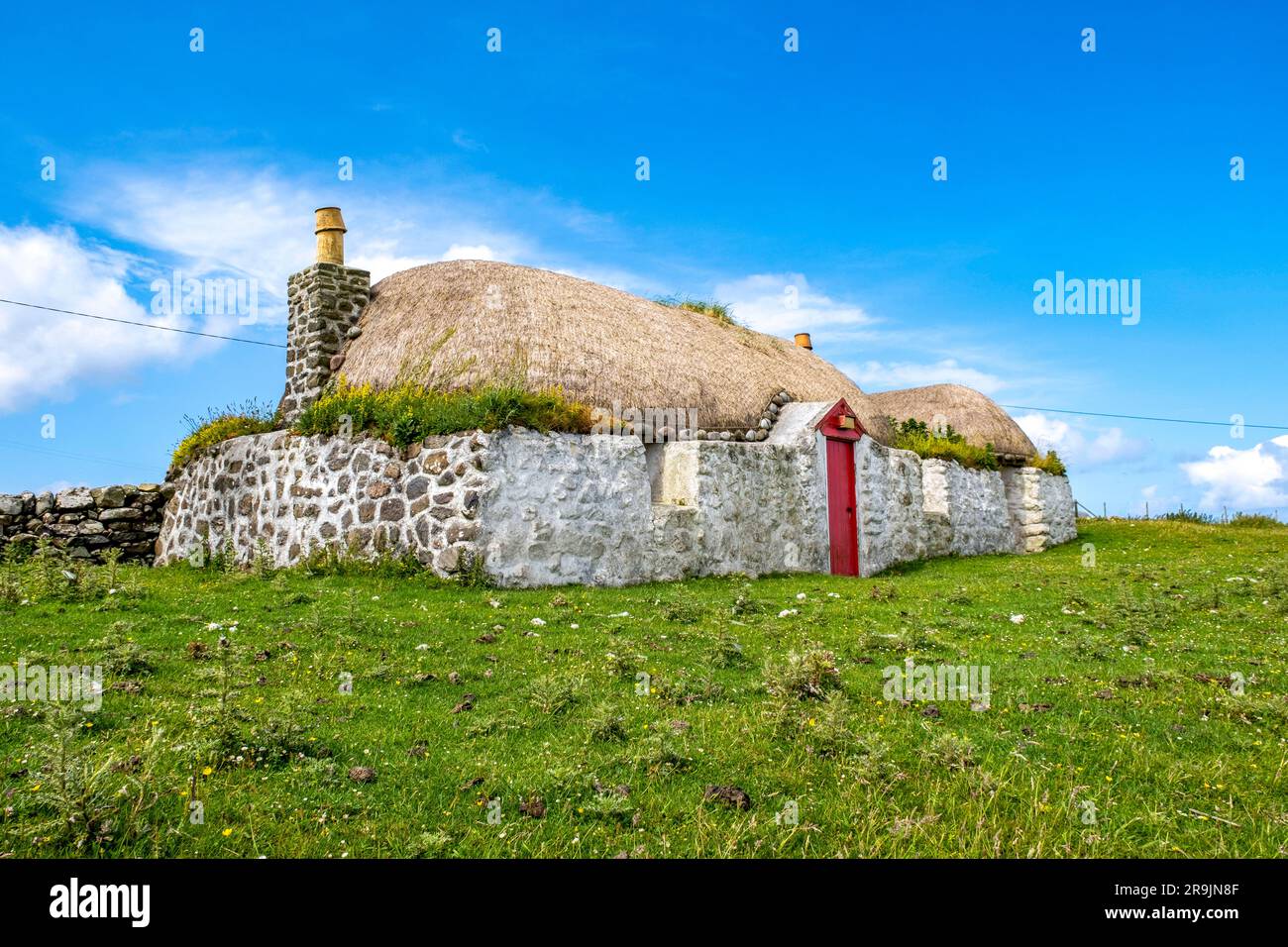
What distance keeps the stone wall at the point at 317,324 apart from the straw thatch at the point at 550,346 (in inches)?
16.6

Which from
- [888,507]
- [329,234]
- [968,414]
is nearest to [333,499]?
[329,234]

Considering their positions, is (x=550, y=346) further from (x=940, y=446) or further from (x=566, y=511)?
(x=940, y=446)

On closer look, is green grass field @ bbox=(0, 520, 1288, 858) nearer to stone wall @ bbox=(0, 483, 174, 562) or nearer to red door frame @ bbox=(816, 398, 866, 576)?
red door frame @ bbox=(816, 398, 866, 576)

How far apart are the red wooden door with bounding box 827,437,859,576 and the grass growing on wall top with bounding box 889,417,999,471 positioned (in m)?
3.74

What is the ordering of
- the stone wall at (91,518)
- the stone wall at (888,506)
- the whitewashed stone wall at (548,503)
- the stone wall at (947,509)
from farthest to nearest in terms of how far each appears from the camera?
the stone wall at (947,509) → the stone wall at (888,506) → the stone wall at (91,518) → the whitewashed stone wall at (548,503)

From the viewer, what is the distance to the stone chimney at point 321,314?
1789 centimetres

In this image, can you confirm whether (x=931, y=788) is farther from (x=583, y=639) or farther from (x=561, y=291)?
(x=561, y=291)

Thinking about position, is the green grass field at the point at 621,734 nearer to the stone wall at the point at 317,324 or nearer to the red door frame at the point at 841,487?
the stone wall at the point at 317,324

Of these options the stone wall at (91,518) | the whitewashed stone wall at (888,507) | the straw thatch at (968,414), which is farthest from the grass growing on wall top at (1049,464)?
the stone wall at (91,518)

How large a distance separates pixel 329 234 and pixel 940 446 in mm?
17449

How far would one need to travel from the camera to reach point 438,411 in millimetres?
14758

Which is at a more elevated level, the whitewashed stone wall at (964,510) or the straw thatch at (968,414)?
the straw thatch at (968,414)

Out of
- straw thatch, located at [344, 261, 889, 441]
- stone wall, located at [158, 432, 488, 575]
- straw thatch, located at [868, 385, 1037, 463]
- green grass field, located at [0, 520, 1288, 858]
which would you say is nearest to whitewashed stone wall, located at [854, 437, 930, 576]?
straw thatch, located at [344, 261, 889, 441]
